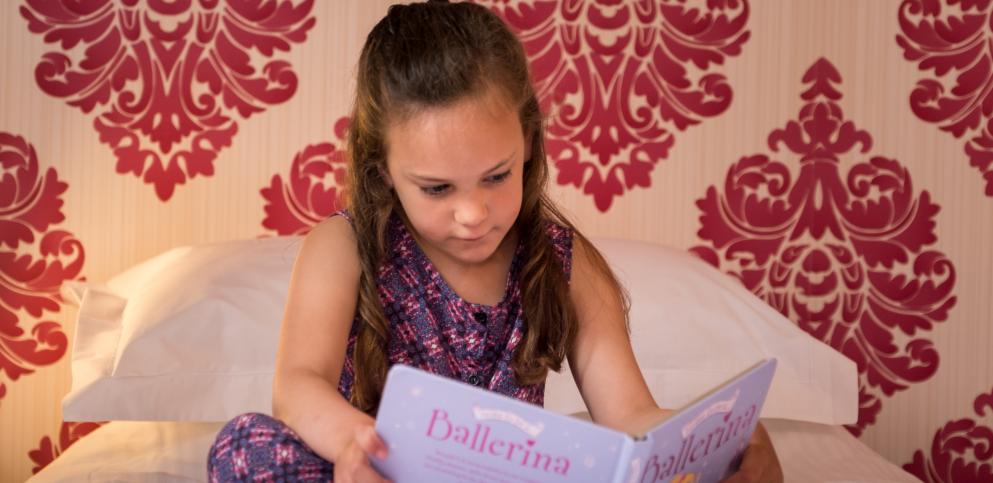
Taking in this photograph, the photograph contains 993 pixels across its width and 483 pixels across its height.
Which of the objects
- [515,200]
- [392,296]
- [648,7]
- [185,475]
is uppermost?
[648,7]

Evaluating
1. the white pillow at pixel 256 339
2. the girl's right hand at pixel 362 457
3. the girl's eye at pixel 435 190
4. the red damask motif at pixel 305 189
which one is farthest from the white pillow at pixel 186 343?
the girl's right hand at pixel 362 457

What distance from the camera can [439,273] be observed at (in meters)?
1.30

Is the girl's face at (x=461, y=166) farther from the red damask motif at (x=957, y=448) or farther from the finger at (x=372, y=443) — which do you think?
the red damask motif at (x=957, y=448)

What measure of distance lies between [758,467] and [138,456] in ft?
2.74

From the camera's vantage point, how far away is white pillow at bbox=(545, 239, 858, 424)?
1633 mm

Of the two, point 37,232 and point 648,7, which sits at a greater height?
point 648,7

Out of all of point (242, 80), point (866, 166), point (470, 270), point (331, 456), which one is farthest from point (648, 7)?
point (331, 456)

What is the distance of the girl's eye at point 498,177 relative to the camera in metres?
1.11

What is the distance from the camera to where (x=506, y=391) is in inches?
50.5

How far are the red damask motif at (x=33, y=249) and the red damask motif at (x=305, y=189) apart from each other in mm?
354

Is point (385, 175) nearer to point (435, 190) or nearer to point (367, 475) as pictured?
point (435, 190)

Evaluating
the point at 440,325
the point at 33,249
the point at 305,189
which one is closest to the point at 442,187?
the point at 440,325

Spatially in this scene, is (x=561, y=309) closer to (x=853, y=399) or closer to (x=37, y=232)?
(x=853, y=399)

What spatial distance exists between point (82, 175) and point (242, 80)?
13.0 inches
